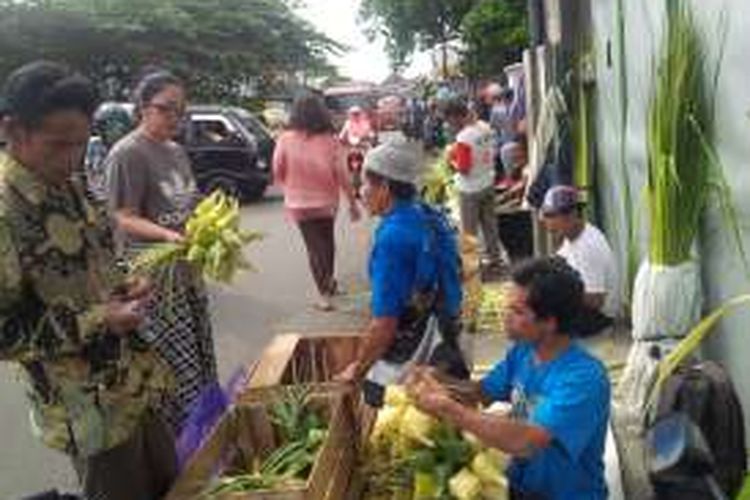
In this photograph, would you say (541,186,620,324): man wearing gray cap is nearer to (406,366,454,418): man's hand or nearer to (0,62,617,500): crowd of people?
(0,62,617,500): crowd of people

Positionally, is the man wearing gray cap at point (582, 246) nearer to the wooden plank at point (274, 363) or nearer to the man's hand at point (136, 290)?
the wooden plank at point (274, 363)

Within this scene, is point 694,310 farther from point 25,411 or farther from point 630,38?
point 25,411

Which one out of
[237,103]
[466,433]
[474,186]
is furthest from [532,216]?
[237,103]

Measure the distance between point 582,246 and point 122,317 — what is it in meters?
3.63

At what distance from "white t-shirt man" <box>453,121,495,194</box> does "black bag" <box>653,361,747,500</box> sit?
6832mm

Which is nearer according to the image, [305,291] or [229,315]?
[229,315]

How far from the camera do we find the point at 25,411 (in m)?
7.77

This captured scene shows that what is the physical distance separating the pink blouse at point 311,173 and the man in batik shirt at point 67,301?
248 inches

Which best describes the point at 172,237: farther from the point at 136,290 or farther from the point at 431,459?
the point at 431,459

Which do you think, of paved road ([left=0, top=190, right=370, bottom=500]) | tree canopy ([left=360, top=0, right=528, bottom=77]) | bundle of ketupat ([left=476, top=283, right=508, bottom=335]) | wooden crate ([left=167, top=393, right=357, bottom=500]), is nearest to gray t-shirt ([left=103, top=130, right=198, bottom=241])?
wooden crate ([left=167, top=393, right=357, bottom=500])

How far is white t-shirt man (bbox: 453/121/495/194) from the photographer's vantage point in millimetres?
11406

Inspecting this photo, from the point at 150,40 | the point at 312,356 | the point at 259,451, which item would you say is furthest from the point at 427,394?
the point at 150,40

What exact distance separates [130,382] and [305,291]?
8.16 metres

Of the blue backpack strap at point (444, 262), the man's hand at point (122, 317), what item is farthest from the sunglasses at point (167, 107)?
the man's hand at point (122, 317)
